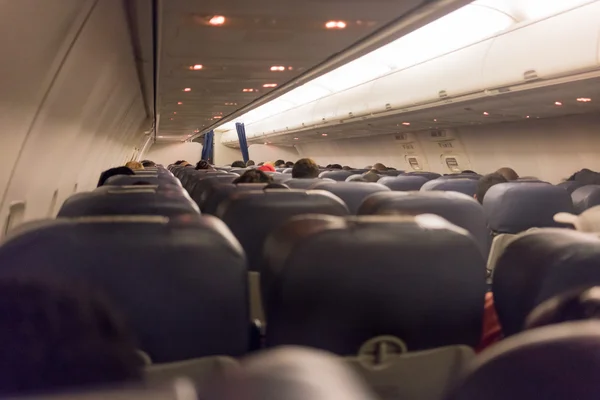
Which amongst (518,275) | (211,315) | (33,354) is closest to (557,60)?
(518,275)

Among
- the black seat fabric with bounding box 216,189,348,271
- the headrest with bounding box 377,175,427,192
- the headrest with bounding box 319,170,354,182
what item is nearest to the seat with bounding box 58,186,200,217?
the black seat fabric with bounding box 216,189,348,271

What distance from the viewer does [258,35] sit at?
21.3 ft

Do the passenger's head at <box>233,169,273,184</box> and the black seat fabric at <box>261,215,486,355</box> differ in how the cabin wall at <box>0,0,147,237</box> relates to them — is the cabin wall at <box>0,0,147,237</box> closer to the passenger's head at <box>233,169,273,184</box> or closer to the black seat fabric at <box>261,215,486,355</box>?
the passenger's head at <box>233,169,273,184</box>

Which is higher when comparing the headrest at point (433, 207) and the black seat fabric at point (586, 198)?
the headrest at point (433, 207)

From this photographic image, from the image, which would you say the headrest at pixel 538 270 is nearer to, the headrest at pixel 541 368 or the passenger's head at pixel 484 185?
the headrest at pixel 541 368

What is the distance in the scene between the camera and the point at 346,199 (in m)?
5.18

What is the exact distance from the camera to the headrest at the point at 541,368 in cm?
88

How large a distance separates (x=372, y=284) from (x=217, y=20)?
177 inches

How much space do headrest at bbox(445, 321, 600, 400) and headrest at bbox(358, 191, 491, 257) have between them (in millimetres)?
2250

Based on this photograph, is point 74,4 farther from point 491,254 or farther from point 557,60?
point 557,60

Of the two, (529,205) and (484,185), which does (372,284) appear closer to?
(529,205)

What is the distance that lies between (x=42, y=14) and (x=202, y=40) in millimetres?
3179

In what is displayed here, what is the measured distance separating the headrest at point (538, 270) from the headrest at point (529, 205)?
302 centimetres

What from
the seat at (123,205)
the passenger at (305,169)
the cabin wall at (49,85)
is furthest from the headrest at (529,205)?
the cabin wall at (49,85)
